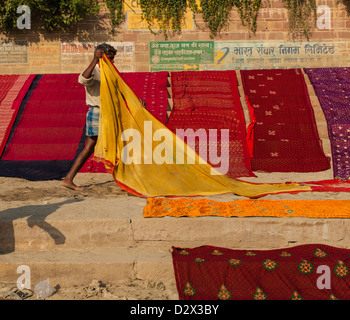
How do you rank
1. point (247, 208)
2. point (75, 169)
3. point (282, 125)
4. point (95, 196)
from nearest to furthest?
point (247, 208) → point (95, 196) → point (75, 169) → point (282, 125)

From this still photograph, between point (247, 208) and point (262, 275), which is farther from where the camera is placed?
point (247, 208)

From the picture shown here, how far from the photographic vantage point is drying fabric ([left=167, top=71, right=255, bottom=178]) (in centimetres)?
654

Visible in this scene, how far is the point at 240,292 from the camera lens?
9.42 ft

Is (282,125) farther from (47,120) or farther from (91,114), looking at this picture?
(47,120)

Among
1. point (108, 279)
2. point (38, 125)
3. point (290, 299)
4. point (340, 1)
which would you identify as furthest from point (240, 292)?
point (340, 1)

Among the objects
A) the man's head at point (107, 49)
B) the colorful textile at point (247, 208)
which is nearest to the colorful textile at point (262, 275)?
the colorful textile at point (247, 208)

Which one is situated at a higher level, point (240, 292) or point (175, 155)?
point (175, 155)

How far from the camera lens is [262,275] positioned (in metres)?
3.02

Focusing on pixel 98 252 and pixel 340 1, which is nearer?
pixel 98 252

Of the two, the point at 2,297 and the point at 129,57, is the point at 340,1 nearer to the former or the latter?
the point at 129,57

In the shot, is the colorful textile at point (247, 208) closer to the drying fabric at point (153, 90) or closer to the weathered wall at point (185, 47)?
the drying fabric at point (153, 90)

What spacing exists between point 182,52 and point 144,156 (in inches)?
243

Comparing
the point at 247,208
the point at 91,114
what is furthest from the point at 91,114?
the point at 247,208

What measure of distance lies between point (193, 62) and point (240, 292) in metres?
8.45
